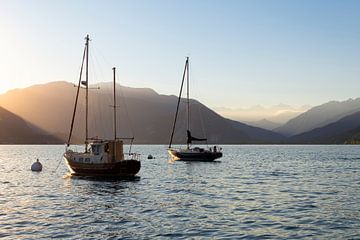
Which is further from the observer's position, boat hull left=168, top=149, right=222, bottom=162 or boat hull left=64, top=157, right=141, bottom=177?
boat hull left=168, top=149, right=222, bottom=162

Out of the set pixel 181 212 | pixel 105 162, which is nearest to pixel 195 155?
pixel 105 162

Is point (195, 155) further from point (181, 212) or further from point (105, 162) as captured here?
point (181, 212)

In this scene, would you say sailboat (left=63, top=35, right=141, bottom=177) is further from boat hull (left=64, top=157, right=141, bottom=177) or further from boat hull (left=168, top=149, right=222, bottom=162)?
boat hull (left=168, top=149, right=222, bottom=162)

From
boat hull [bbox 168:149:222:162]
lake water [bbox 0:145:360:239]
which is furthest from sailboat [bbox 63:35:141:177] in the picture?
boat hull [bbox 168:149:222:162]

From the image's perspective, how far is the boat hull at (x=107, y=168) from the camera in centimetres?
6294

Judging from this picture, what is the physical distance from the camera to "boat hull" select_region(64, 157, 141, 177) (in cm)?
6294

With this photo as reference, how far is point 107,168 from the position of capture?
62.8 m

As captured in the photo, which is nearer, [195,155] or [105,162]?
[105,162]

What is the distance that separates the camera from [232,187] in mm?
53344

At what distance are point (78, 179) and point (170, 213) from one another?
3391 cm

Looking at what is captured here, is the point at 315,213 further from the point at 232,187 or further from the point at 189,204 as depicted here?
the point at 232,187

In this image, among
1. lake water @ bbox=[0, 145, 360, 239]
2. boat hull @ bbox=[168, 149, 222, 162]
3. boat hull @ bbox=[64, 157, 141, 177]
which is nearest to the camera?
lake water @ bbox=[0, 145, 360, 239]

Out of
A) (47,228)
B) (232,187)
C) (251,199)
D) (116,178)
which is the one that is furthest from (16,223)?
(116,178)

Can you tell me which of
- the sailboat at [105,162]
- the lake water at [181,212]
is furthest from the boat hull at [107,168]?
the lake water at [181,212]
